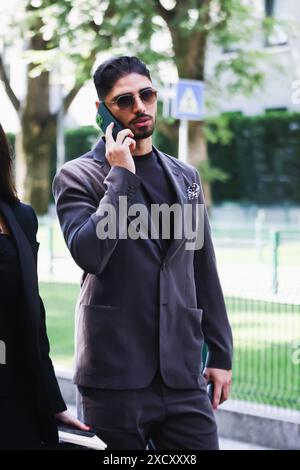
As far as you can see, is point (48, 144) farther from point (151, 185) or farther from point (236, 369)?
point (151, 185)

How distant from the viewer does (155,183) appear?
3.26 meters

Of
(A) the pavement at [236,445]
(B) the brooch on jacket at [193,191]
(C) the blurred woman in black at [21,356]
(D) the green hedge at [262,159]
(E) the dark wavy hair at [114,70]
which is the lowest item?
(D) the green hedge at [262,159]

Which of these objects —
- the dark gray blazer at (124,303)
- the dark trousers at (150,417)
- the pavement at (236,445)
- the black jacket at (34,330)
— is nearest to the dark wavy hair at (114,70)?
the dark gray blazer at (124,303)

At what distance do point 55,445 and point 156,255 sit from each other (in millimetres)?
703

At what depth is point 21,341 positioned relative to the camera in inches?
110

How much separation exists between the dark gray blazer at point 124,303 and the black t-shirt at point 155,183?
0.11 ft

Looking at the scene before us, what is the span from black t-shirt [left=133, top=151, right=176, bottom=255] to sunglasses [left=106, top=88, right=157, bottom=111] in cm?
18

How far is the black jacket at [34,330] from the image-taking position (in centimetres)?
278

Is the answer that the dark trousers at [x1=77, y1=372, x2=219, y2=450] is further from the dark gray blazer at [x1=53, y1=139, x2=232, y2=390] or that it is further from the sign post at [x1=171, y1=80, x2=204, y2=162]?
the sign post at [x1=171, y1=80, x2=204, y2=162]

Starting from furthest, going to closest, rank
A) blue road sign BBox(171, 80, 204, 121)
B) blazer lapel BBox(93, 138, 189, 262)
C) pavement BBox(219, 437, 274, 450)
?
blue road sign BBox(171, 80, 204, 121)
pavement BBox(219, 437, 274, 450)
blazer lapel BBox(93, 138, 189, 262)

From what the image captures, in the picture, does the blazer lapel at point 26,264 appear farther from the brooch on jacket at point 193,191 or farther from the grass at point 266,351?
the grass at point 266,351

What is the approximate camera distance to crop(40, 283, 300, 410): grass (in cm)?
673

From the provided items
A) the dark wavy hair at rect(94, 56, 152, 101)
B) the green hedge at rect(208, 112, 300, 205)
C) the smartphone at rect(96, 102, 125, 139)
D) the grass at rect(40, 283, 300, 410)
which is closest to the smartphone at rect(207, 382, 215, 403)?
the smartphone at rect(96, 102, 125, 139)
